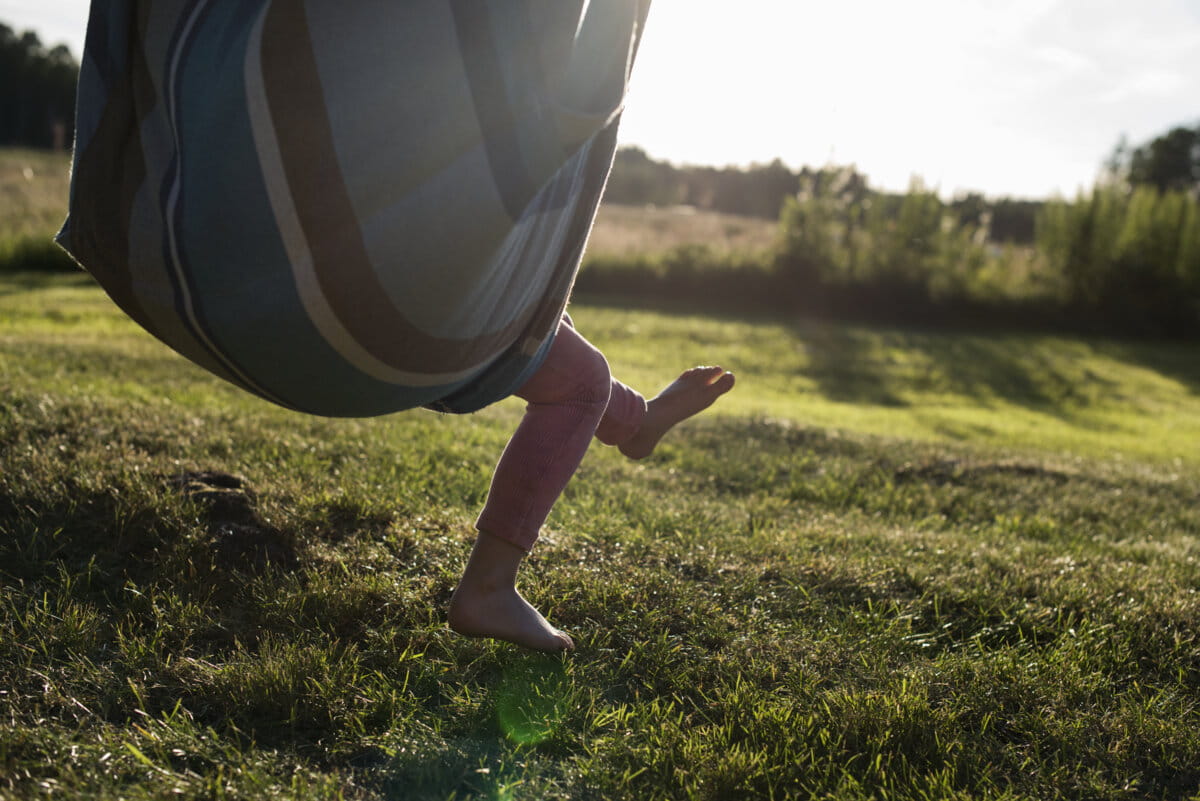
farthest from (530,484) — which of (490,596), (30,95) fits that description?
(30,95)

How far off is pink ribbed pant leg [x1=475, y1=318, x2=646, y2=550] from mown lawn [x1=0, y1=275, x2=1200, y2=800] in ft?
1.18

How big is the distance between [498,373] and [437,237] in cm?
35

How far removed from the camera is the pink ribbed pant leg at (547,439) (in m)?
1.74

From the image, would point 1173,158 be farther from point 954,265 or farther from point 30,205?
point 30,205

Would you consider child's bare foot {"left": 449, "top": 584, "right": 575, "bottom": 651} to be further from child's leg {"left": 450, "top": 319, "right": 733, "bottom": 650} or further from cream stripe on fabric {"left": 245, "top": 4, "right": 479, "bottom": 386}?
cream stripe on fabric {"left": 245, "top": 4, "right": 479, "bottom": 386}

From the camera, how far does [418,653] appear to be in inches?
74.8

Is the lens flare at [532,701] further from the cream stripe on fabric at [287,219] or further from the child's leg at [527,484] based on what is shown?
the cream stripe on fabric at [287,219]

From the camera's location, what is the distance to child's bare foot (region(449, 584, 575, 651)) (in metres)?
1.76

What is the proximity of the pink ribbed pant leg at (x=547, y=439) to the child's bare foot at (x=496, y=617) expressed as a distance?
0.13m

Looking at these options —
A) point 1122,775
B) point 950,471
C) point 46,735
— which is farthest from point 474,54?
point 950,471

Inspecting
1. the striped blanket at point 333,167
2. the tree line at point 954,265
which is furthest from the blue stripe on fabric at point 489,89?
the tree line at point 954,265

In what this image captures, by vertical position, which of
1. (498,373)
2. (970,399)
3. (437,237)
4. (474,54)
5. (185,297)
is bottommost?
(970,399)

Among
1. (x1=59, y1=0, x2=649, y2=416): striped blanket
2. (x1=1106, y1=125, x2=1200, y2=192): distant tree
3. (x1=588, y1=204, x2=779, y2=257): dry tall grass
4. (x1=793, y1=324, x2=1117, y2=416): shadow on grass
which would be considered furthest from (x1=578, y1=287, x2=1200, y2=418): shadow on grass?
(x1=1106, y1=125, x2=1200, y2=192): distant tree

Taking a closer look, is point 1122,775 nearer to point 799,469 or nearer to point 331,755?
point 331,755
